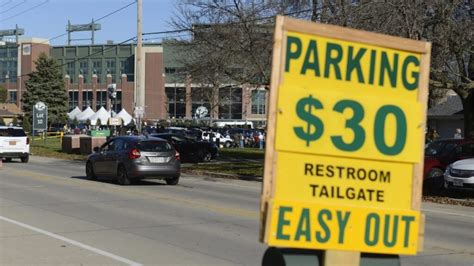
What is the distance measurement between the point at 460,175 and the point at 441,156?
85.7 inches

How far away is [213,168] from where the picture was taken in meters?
27.2

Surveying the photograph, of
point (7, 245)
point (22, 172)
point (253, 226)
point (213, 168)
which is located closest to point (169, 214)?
point (253, 226)

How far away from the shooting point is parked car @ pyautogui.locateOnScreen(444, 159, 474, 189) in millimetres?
17266

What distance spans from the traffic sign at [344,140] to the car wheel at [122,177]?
15.8 m

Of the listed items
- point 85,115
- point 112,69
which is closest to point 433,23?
point 85,115

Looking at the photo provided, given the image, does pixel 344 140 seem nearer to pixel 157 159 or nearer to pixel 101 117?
pixel 157 159

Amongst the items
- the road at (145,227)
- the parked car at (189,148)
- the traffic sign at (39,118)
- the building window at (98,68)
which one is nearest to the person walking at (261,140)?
the traffic sign at (39,118)

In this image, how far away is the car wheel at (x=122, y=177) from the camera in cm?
1908

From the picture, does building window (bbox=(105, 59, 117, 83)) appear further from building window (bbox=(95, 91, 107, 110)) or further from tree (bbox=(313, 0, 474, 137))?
tree (bbox=(313, 0, 474, 137))

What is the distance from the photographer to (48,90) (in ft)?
295

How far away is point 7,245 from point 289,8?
17147mm

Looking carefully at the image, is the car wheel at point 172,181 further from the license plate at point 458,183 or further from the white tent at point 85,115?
the white tent at point 85,115

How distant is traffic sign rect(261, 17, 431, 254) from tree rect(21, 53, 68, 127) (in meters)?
89.0

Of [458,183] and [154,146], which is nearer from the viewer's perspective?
[458,183]
